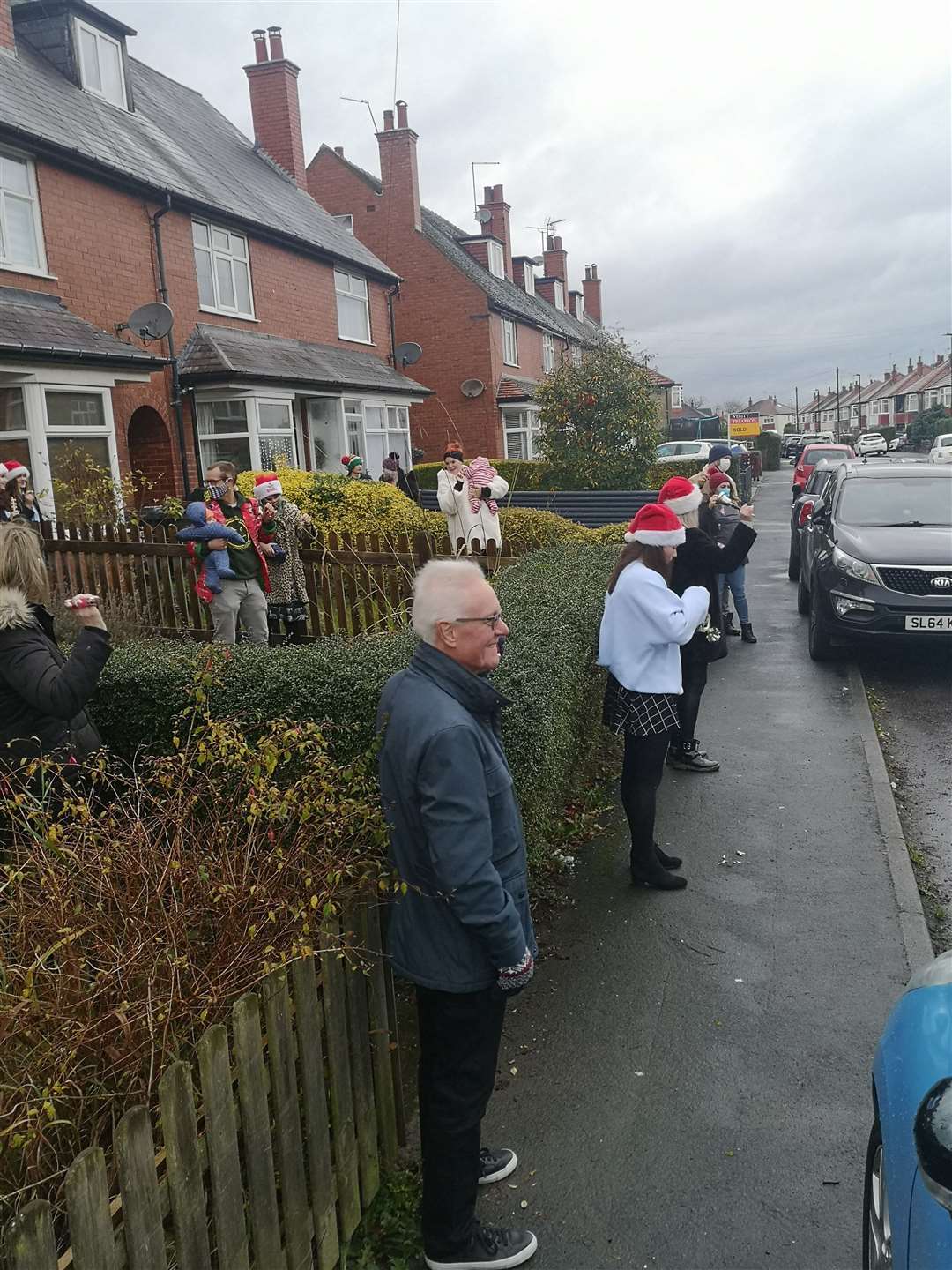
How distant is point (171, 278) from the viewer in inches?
694

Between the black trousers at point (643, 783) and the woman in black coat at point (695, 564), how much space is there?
0.86 metres

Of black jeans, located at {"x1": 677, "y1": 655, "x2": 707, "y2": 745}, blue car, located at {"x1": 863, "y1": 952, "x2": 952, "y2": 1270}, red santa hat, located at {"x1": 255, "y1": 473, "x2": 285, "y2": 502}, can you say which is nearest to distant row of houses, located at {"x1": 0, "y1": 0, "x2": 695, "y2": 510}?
red santa hat, located at {"x1": 255, "y1": 473, "x2": 285, "y2": 502}

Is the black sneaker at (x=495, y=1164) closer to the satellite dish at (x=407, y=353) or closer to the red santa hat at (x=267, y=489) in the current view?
the red santa hat at (x=267, y=489)

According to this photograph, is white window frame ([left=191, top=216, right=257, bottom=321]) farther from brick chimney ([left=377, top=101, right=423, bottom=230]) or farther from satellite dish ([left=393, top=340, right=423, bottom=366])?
brick chimney ([left=377, top=101, right=423, bottom=230])

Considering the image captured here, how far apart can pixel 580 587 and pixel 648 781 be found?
1.94 meters

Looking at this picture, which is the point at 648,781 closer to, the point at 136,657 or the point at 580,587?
the point at 580,587

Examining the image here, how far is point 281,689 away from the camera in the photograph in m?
4.20

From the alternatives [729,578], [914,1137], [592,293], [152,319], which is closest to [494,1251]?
[914,1137]

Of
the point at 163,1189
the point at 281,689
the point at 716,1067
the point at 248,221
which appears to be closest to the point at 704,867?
the point at 716,1067

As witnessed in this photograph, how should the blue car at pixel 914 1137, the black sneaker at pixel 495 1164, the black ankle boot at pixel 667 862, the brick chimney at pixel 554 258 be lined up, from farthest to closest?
the brick chimney at pixel 554 258, the black ankle boot at pixel 667 862, the black sneaker at pixel 495 1164, the blue car at pixel 914 1137

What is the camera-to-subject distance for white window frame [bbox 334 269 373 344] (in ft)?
81.4

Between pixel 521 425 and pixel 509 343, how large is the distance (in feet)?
10.6

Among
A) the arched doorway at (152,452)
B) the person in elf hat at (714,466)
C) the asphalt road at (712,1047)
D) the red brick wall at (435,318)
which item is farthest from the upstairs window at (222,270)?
the asphalt road at (712,1047)

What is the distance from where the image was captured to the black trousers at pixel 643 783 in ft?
16.1
